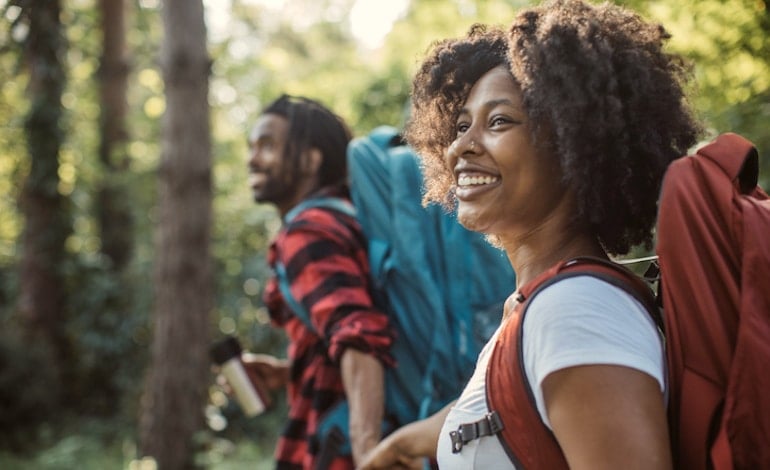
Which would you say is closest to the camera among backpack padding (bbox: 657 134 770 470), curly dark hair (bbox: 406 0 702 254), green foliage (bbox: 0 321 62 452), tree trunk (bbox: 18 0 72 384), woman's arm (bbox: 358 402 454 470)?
backpack padding (bbox: 657 134 770 470)

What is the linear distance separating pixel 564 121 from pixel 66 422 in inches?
438

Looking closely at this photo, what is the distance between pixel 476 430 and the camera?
4.72 ft

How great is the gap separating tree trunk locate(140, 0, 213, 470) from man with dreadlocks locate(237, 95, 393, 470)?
99.9 inches

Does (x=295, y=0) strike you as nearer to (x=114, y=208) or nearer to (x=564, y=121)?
(x=114, y=208)

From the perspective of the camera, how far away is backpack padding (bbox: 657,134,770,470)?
1.19 meters

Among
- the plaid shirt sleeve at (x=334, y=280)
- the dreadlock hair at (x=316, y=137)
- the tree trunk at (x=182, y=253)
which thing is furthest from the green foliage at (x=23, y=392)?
the plaid shirt sleeve at (x=334, y=280)

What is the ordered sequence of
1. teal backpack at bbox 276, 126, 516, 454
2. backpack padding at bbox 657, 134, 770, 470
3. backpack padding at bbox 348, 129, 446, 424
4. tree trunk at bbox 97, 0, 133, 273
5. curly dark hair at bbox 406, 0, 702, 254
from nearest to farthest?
backpack padding at bbox 657, 134, 770, 470
curly dark hair at bbox 406, 0, 702, 254
teal backpack at bbox 276, 126, 516, 454
backpack padding at bbox 348, 129, 446, 424
tree trunk at bbox 97, 0, 133, 273

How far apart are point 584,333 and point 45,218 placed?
11.9 meters

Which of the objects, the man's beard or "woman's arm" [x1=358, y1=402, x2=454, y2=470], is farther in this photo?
Result: the man's beard

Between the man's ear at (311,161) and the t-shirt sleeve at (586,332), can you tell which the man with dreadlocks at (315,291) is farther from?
the t-shirt sleeve at (586,332)

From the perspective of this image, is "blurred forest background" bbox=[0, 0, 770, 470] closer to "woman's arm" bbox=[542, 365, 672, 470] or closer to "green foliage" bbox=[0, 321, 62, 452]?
"green foliage" bbox=[0, 321, 62, 452]

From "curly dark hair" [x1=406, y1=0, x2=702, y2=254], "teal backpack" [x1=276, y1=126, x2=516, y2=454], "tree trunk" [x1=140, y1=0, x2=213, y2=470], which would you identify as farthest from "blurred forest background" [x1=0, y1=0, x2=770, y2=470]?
"curly dark hair" [x1=406, y1=0, x2=702, y2=254]

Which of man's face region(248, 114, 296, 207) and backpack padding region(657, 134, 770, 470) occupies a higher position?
man's face region(248, 114, 296, 207)

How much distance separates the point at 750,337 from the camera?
1.18m
